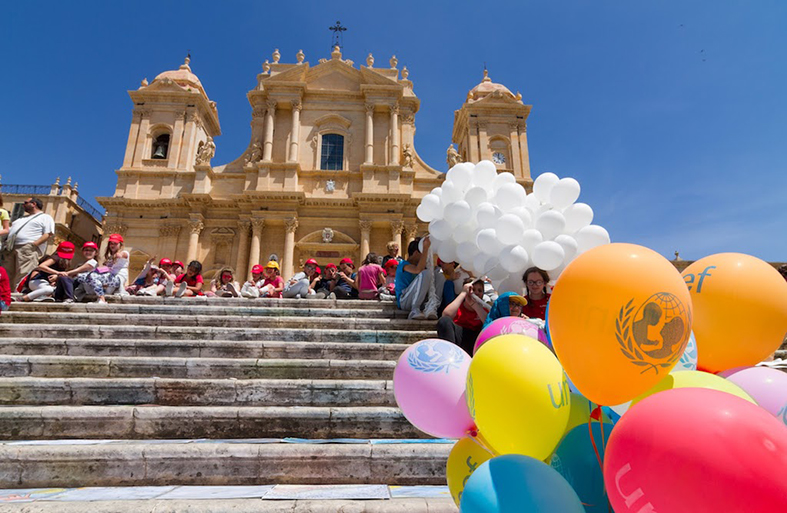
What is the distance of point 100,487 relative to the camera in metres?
2.50

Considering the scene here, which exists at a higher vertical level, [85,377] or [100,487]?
[85,377]

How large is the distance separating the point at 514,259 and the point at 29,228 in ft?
22.9

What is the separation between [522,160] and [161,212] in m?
20.0

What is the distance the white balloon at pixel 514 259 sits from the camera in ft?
13.5

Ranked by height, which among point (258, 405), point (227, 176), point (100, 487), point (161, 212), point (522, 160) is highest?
point (522, 160)

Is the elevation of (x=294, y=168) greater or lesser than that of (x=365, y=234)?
greater

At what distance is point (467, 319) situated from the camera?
4.11 metres

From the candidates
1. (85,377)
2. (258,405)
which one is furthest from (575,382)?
(85,377)

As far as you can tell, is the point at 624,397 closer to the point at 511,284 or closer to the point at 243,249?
the point at 511,284

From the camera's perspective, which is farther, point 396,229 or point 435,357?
point 396,229

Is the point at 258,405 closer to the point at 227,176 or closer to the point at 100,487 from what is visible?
the point at 100,487

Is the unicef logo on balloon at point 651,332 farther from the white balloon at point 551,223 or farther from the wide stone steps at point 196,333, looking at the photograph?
the wide stone steps at point 196,333

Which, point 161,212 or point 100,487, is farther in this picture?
point 161,212

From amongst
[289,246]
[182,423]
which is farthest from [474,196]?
[289,246]
